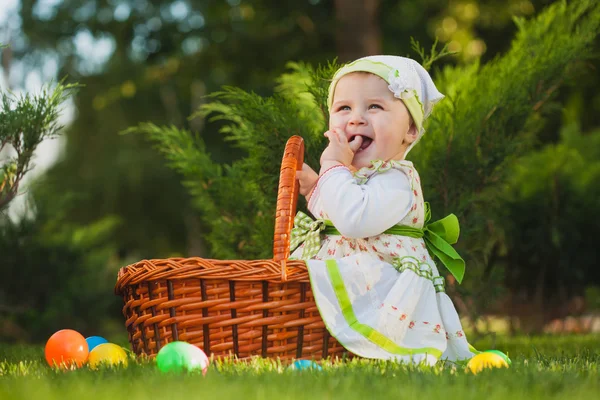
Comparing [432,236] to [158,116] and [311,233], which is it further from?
[158,116]

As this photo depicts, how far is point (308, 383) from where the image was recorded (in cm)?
224

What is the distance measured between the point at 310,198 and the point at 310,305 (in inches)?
25.1

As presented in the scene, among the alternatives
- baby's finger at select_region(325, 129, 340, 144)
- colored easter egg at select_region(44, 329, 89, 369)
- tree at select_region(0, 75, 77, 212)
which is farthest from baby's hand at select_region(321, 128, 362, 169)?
tree at select_region(0, 75, 77, 212)

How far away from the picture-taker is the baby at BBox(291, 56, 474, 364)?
2.90 meters

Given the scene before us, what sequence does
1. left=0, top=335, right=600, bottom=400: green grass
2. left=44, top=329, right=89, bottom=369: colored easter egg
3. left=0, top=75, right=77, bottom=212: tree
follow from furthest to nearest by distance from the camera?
left=0, top=75, right=77, bottom=212: tree, left=44, top=329, right=89, bottom=369: colored easter egg, left=0, top=335, right=600, bottom=400: green grass

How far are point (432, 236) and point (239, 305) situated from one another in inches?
39.5

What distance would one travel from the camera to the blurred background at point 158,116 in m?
6.13

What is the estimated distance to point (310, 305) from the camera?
2.91 metres

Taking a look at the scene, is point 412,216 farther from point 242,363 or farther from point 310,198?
point 242,363

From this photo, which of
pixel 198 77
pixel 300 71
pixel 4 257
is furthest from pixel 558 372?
pixel 198 77

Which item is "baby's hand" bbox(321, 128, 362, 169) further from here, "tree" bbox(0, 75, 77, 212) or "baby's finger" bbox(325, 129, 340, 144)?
"tree" bbox(0, 75, 77, 212)

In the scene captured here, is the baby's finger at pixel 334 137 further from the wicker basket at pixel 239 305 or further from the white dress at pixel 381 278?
the wicker basket at pixel 239 305

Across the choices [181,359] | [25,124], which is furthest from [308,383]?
[25,124]

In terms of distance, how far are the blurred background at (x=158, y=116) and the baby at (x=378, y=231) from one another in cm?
107
